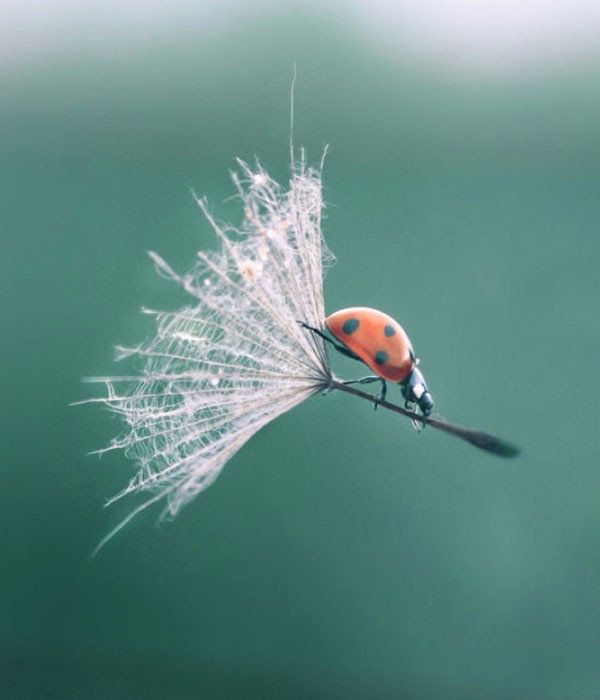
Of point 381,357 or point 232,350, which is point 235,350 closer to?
point 232,350

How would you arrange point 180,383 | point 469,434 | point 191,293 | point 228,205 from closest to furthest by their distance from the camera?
point 469,434, point 191,293, point 180,383, point 228,205

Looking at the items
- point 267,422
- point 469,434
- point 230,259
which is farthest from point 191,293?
point 469,434

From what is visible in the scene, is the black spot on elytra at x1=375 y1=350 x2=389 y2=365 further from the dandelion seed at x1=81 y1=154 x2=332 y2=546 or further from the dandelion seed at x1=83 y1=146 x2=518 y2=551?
the dandelion seed at x1=81 y1=154 x2=332 y2=546

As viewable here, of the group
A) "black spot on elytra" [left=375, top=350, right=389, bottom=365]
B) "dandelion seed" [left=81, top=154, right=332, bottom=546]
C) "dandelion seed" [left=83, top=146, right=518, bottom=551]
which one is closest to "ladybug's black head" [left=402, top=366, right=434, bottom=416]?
"dandelion seed" [left=83, top=146, right=518, bottom=551]

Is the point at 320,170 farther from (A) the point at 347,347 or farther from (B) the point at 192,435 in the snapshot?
(B) the point at 192,435

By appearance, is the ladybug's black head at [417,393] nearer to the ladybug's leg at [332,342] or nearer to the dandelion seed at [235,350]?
the dandelion seed at [235,350]

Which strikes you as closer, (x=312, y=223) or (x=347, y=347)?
(x=347, y=347)
